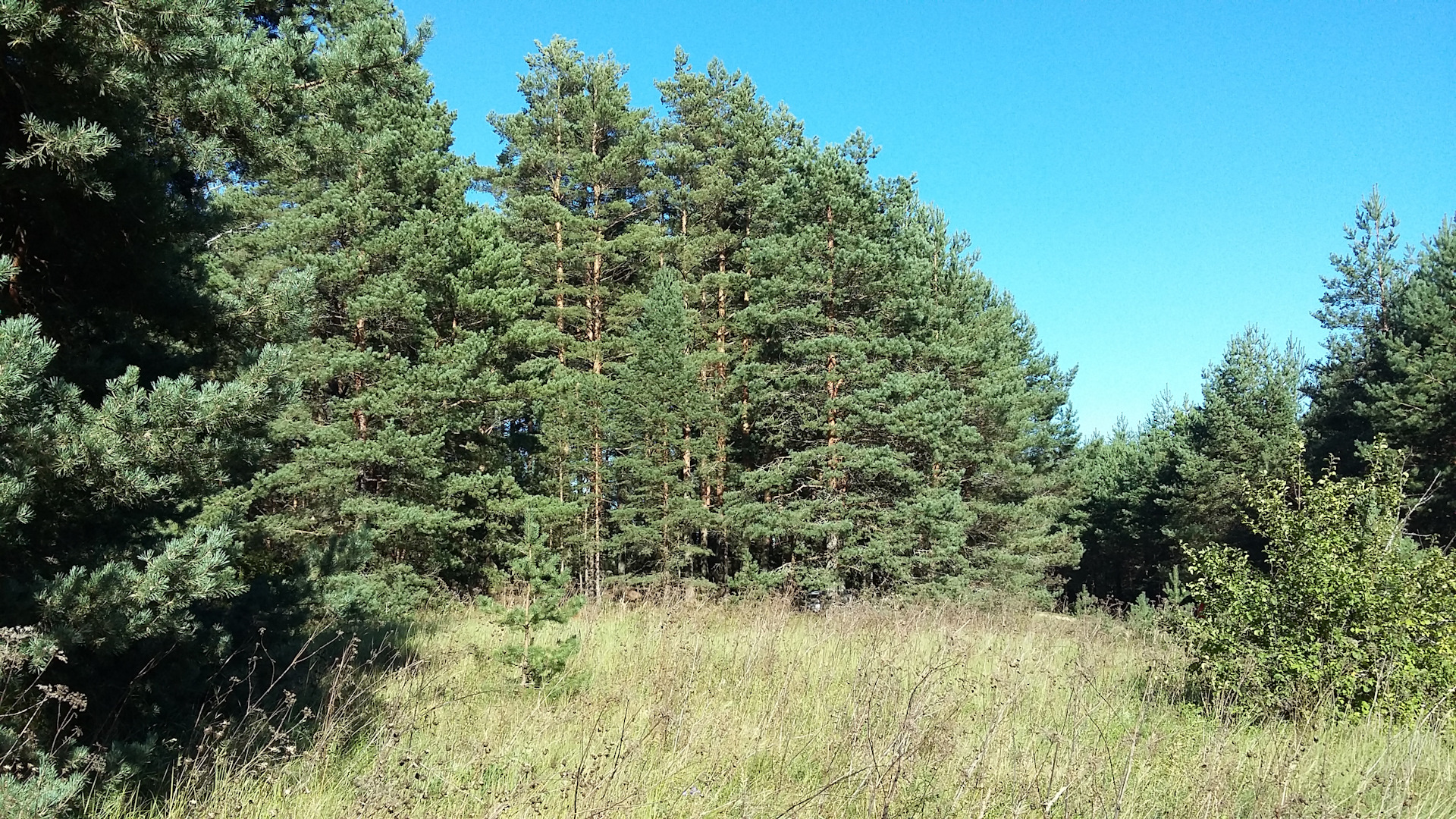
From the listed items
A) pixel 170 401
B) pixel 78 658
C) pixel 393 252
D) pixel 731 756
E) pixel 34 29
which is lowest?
pixel 731 756

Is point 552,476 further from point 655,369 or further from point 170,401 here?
point 170,401

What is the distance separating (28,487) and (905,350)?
48.0 feet

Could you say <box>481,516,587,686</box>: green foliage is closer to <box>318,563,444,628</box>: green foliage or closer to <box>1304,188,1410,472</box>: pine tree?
<box>318,563,444,628</box>: green foliage

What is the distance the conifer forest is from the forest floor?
0.17 feet

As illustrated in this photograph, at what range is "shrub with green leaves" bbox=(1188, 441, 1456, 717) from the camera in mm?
5402

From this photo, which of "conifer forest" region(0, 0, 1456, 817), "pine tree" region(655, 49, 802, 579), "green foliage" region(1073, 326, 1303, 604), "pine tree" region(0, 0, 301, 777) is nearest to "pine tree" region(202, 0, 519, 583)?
"conifer forest" region(0, 0, 1456, 817)

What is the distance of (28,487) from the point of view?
2.70 metres

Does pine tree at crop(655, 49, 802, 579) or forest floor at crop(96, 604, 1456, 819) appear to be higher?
pine tree at crop(655, 49, 802, 579)

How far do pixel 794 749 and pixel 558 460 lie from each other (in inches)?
560

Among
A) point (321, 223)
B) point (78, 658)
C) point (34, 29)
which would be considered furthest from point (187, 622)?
point (321, 223)

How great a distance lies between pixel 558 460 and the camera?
701 inches

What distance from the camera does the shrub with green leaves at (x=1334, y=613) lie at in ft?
17.7

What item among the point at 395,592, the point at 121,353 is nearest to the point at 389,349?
the point at 395,592

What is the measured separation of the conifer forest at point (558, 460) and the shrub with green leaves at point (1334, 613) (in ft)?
0.12
